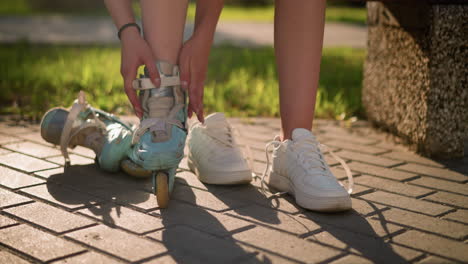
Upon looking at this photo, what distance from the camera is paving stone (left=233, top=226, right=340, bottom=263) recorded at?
1.77 meters

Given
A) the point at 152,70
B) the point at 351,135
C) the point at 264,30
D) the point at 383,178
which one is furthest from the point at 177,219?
the point at 264,30

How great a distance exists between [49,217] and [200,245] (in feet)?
1.80

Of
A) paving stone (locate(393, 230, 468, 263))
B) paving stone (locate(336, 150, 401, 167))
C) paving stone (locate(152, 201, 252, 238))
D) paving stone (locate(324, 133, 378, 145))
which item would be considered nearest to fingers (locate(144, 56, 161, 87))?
paving stone (locate(152, 201, 252, 238))

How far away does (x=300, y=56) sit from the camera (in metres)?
2.35

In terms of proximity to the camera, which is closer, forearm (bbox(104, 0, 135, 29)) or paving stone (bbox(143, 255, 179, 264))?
paving stone (bbox(143, 255, 179, 264))

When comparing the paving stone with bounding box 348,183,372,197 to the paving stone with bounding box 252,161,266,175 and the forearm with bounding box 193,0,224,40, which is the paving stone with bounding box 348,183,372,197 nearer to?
the paving stone with bounding box 252,161,266,175

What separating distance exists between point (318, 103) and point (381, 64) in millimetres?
680

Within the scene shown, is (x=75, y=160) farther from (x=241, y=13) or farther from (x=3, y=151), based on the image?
(x=241, y=13)

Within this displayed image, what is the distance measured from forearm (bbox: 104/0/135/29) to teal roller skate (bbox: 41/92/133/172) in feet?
1.78

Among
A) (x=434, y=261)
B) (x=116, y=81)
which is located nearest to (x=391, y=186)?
(x=434, y=261)

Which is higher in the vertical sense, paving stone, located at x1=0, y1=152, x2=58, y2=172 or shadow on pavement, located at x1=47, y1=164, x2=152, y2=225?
paving stone, located at x1=0, y1=152, x2=58, y2=172

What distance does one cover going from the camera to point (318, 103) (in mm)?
4059

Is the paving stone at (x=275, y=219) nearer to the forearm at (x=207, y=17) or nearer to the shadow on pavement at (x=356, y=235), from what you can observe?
the shadow on pavement at (x=356, y=235)

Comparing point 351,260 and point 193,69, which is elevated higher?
point 193,69
